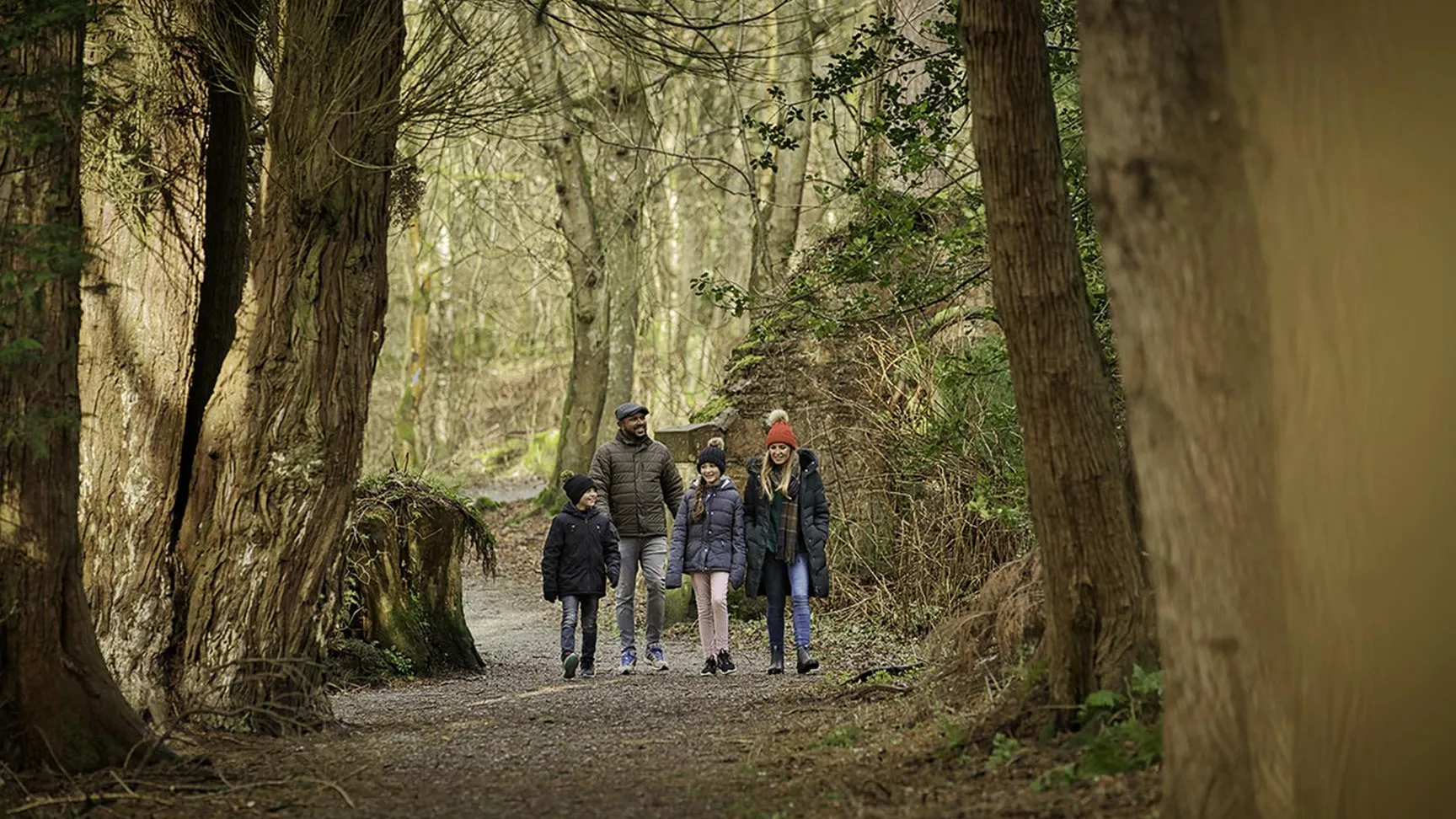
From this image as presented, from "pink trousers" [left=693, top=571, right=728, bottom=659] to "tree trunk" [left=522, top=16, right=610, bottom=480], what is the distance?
11.3 metres

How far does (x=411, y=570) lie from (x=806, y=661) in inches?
148

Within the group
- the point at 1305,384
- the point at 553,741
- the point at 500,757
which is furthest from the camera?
the point at 553,741

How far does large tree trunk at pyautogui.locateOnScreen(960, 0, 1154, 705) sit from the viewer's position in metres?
7.07

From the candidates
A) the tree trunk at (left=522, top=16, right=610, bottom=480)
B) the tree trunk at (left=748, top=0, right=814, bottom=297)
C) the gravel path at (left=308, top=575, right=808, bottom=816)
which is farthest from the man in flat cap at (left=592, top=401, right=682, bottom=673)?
the tree trunk at (left=522, top=16, right=610, bottom=480)

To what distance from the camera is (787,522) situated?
40.5 feet

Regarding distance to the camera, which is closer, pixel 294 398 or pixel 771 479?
pixel 294 398

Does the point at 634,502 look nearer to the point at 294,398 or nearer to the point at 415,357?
the point at 294,398

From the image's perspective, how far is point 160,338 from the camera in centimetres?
988

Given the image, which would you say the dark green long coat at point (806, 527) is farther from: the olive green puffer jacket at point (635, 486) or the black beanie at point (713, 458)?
the olive green puffer jacket at point (635, 486)

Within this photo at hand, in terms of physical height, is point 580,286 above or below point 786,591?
above

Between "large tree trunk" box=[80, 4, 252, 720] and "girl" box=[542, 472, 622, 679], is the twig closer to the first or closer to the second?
"large tree trunk" box=[80, 4, 252, 720]

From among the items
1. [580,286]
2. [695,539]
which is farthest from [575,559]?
[580,286]

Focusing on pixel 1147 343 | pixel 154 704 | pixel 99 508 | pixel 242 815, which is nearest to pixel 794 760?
pixel 242 815

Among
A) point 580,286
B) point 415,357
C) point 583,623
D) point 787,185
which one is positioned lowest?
point 583,623
